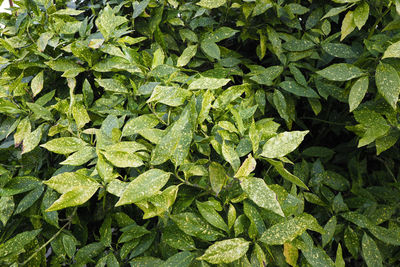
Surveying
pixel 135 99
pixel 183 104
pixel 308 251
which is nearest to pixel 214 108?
Answer: pixel 183 104

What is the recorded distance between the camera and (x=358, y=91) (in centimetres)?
83

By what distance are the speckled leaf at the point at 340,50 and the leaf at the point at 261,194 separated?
0.62 meters

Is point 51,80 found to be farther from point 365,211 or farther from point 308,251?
point 365,211

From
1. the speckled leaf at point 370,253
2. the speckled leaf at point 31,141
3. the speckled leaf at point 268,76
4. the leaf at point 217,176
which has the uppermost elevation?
the leaf at point 217,176

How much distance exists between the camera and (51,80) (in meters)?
0.97

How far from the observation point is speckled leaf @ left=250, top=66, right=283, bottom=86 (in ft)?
3.27

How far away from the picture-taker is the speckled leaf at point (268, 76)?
1.00 m

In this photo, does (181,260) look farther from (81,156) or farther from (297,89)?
(297,89)

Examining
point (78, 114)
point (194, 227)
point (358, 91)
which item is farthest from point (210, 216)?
Result: point (358, 91)

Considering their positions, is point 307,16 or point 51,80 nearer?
point 51,80

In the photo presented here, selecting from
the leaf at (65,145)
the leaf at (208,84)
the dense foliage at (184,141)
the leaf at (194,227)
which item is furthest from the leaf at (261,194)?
the leaf at (65,145)

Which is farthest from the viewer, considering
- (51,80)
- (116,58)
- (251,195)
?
(51,80)

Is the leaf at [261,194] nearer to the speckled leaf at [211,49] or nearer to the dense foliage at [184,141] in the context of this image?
the dense foliage at [184,141]

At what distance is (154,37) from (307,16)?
56 cm
